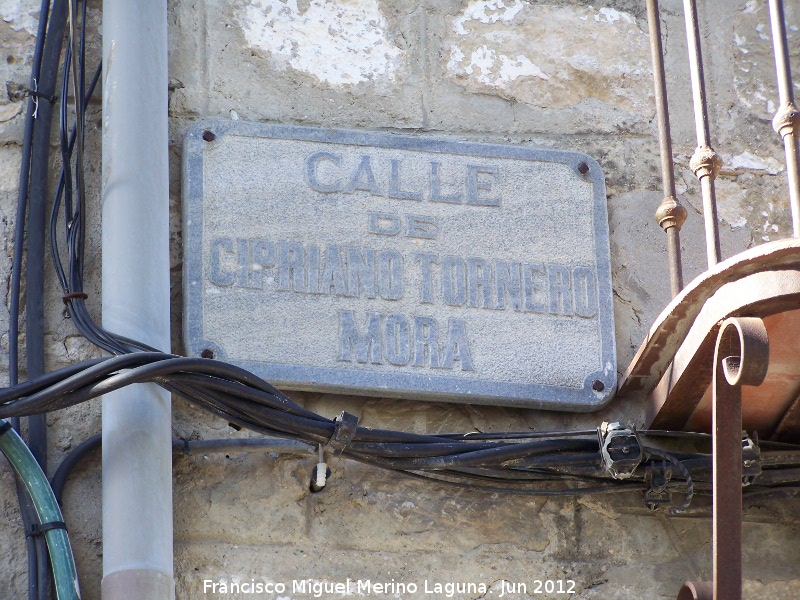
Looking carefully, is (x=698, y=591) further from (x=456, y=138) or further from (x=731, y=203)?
(x=456, y=138)

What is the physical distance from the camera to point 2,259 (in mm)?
2680

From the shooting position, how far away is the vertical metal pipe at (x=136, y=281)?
232 cm

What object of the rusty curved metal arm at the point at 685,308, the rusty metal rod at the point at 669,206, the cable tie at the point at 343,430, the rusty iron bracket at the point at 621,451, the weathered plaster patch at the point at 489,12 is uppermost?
the weathered plaster patch at the point at 489,12

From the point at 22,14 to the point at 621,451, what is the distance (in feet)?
5.37

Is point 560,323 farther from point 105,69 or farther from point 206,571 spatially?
point 105,69

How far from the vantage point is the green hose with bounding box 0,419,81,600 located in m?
2.33

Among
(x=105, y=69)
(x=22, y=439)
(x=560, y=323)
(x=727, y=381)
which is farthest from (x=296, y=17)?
(x=727, y=381)

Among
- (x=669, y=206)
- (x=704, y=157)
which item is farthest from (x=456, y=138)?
(x=704, y=157)

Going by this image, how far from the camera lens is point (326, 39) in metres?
3.07

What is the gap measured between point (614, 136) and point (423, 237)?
590 mm

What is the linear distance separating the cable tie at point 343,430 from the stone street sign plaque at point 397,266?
0.25 meters

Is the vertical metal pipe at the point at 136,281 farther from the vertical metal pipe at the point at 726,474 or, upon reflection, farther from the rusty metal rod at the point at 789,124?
Result: the rusty metal rod at the point at 789,124

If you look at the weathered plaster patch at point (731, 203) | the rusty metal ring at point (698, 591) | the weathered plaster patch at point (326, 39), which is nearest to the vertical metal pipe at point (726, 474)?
the rusty metal ring at point (698, 591)

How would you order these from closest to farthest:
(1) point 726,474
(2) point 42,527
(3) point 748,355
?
(3) point 748,355 → (1) point 726,474 → (2) point 42,527
